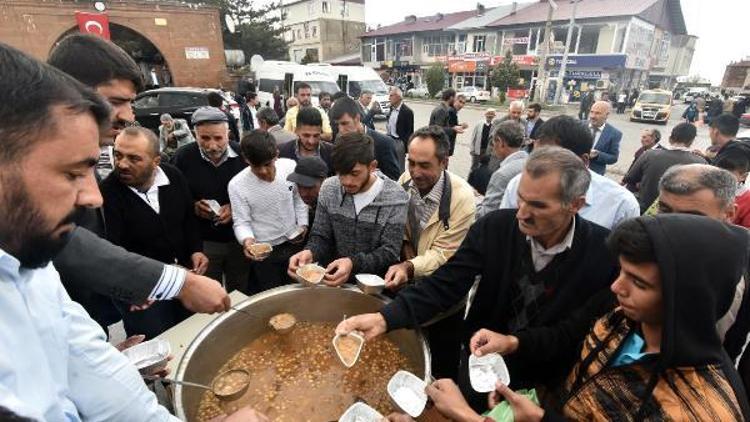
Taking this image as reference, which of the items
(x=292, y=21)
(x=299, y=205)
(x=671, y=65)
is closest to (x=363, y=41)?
(x=292, y=21)

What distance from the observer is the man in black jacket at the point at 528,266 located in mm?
1822

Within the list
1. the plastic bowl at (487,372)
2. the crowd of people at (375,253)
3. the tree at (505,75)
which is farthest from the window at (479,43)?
the plastic bowl at (487,372)

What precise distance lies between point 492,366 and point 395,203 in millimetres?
1184

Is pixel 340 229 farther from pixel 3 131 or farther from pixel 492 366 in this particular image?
pixel 3 131

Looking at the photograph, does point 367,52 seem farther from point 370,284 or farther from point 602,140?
point 370,284

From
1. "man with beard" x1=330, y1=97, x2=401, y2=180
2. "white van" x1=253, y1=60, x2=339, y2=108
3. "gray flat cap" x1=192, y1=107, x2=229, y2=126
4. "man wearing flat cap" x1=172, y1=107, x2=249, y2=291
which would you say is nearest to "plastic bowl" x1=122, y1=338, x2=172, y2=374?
"man wearing flat cap" x1=172, y1=107, x2=249, y2=291

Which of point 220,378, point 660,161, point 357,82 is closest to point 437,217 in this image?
point 220,378

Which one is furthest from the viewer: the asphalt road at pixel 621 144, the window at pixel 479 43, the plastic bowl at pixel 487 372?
the window at pixel 479 43

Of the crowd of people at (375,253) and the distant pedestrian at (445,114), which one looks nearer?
the crowd of people at (375,253)

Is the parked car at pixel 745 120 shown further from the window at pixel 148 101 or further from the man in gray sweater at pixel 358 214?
the window at pixel 148 101

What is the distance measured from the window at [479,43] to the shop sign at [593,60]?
6.59 meters

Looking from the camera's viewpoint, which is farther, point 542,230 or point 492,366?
point 542,230

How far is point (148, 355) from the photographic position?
61.1 inches

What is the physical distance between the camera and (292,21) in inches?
1994
